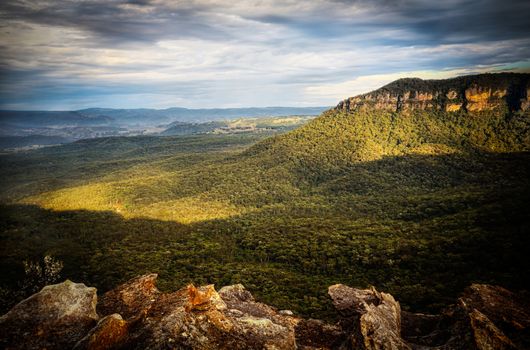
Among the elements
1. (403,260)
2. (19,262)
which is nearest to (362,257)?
(403,260)

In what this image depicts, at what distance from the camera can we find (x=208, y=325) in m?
15.0

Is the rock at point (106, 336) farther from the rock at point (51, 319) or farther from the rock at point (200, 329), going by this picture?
the rock at point (51, 319)

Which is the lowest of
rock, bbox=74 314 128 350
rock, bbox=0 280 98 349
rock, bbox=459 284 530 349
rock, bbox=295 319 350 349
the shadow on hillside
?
the shadow on hillside

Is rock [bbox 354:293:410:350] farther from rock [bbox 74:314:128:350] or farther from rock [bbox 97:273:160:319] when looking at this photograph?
rock [bbox 97:273:160:319]

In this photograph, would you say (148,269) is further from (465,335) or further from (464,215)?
(464,215)

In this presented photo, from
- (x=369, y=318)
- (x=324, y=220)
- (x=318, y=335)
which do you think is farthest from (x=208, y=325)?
(x=324, y=220)

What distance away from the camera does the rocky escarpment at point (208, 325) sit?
14.2 metres

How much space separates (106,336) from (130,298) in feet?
19.9

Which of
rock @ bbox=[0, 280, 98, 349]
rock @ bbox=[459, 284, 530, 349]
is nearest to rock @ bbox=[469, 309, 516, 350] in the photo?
rock @ bbox=[459, 284, 530, 349]

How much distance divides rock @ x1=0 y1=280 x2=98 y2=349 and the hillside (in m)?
38.6

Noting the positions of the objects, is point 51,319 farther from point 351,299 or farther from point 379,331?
point 351,299

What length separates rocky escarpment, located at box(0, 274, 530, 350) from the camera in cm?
1424

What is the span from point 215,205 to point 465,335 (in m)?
137

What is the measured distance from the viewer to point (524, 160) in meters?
141
